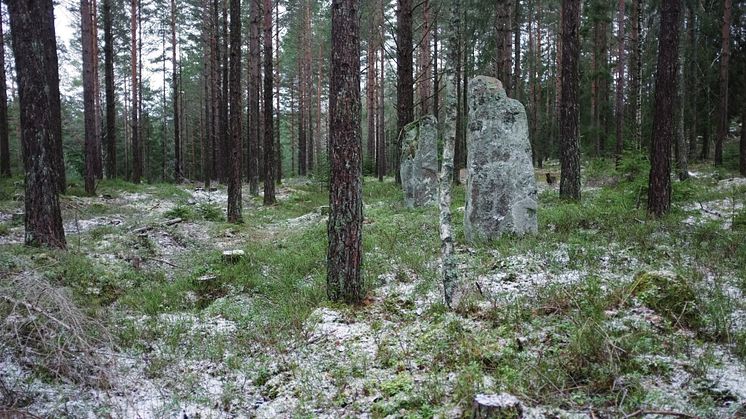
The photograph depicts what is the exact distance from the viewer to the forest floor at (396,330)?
3465 mm

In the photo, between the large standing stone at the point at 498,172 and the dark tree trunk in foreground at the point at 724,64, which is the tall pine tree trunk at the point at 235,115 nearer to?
the large standing stone at the point at 498,172

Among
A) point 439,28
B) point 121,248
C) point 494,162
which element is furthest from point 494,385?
point 439,28

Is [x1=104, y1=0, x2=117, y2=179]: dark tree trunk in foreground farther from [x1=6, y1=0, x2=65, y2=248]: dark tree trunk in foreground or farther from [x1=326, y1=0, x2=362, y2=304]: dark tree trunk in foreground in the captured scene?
[x1=326, y1=0, x2=362, y2=304]: dark tree trunk in foreground

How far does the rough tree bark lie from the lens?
12148mm

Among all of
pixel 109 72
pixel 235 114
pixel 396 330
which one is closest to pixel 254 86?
pixel 109 72

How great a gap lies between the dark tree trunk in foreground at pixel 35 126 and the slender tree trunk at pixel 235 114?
472 cm

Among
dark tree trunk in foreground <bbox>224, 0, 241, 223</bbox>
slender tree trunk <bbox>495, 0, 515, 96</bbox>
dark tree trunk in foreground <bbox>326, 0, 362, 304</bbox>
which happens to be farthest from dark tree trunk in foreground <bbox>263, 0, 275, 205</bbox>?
dark tree trunk in foreground <bbox>326, 0, 362, 304</bbox>

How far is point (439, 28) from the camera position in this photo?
29.3 m

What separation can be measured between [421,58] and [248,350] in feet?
77.0

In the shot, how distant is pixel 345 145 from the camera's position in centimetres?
542

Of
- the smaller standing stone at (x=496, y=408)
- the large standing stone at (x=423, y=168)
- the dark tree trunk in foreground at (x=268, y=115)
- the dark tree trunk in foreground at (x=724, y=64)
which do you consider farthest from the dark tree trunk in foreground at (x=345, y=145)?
the dark tree trunk in foreground at (x=724, y=64)

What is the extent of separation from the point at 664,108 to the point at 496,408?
26.1 feet

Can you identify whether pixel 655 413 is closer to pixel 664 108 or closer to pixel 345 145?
pixel 345 145

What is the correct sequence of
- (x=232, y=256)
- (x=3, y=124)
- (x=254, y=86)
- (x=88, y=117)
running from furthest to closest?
(x=254, y=86) → (x=3, y=124) → (x=88, y=117) → (x=232, y=256)
